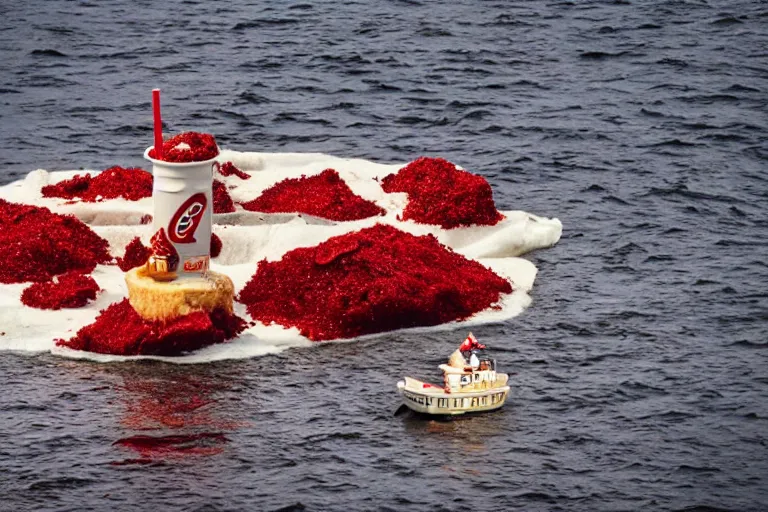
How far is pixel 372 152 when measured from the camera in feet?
101

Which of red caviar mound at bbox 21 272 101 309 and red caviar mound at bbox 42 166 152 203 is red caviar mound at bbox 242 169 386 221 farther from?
red caviar mound at bbox 21 272 101 309

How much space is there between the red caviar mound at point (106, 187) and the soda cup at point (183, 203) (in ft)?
16.0

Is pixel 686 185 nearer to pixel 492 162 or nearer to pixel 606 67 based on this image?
pixel 492 162

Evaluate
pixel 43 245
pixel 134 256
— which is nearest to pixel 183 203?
pixel 134 256

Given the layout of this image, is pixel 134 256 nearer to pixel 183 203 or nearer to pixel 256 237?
pixel 256 237

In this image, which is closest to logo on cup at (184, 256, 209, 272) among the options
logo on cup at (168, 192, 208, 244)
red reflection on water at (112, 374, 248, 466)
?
logo on cup at (168, 192, 208, 244)

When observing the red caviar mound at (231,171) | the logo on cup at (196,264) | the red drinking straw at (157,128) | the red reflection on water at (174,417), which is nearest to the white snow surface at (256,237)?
the red caviar mound at (231,171)

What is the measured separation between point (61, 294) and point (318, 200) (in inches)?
223

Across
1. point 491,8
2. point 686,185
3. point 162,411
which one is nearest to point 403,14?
point 491,8

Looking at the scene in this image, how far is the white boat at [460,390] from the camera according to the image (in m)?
18.1

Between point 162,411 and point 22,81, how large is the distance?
20269mm

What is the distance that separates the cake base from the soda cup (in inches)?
15.5

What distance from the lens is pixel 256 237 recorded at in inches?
923

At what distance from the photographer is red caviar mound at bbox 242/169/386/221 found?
81.3 ft
